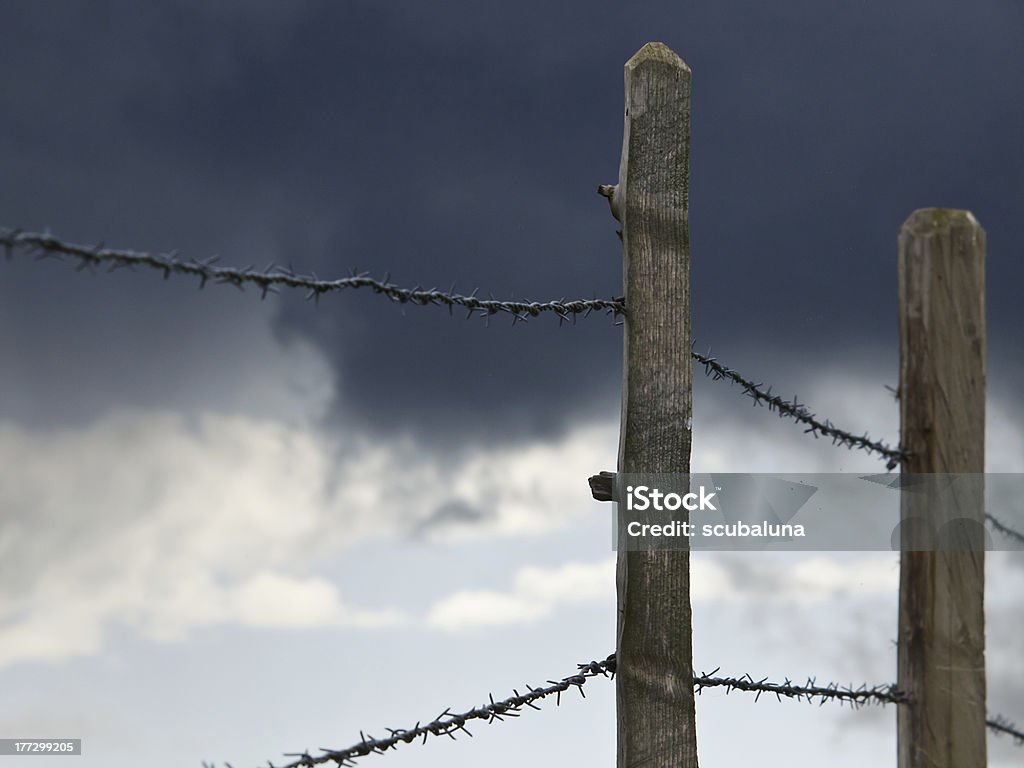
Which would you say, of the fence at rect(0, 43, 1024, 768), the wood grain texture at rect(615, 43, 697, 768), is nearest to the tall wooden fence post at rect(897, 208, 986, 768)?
the fence at rect(0, 43, 1024, 768)

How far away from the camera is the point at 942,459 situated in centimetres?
337

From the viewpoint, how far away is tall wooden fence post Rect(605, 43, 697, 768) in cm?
324

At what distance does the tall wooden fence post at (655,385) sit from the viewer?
3.24 metres

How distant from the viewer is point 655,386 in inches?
130

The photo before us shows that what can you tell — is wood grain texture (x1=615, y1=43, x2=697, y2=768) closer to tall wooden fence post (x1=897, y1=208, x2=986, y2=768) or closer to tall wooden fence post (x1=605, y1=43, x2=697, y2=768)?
tall wooden fence post (x1=605, y1=43, x2=697, y2=768)

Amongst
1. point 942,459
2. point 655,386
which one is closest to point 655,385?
point 655,386

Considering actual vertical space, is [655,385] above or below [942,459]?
above

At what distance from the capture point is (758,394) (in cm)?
376

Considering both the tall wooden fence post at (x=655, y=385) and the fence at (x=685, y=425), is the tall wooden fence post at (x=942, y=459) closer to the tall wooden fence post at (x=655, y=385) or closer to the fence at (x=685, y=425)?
the fence at (x=685, y=425)

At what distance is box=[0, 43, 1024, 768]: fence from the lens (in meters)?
3.25

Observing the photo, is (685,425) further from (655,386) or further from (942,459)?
(942,459)

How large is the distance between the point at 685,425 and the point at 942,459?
0.81 metres

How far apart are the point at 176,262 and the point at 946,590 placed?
96.3 inches

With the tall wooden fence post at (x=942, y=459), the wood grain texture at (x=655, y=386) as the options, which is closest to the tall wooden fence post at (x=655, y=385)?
the wood grain texture at (x=655, y=386)
